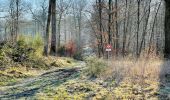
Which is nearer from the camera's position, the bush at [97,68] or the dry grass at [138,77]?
the dry grass at [138,77]

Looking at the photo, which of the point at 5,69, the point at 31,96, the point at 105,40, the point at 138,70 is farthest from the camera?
the point at 105,40

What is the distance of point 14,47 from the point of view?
1903cm

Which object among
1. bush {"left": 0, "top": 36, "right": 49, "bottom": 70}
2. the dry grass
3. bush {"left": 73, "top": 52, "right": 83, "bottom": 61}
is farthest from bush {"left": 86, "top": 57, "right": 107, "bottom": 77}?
bush {"left": 73, "top": 52, "right": 83, "bottom": 61}

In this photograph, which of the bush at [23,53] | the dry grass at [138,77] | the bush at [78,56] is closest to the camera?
the dry grass at [138,77]

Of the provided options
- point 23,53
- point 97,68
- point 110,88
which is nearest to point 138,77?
point 97,68

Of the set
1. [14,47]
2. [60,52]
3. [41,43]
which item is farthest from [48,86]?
[60,52]

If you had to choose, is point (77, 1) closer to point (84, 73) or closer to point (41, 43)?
point (41, 43)

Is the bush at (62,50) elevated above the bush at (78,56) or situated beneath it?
elevated above

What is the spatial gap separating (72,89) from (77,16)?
243 ft

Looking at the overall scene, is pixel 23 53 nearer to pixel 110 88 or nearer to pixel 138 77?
pixel 138 77

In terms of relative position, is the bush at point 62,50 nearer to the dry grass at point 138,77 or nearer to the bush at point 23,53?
the bush at point 23,53

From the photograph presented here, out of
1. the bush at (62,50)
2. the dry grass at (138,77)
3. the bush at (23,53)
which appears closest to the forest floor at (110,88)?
the dry grass at (138,77)

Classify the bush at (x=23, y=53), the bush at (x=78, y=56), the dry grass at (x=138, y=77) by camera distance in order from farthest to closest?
the bush at (x=78, y=56) < the bush at (x=23, y=53) < the dry grass at (x=138, y=77)

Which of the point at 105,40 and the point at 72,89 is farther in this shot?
the point at 105,40
